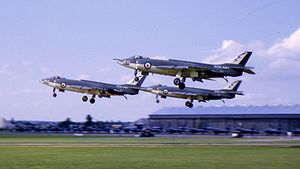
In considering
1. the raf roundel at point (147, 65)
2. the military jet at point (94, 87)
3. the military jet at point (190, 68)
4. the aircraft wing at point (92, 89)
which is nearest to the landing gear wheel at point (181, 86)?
the military jet at point (190, 68)

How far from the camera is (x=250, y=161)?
70.7 metres

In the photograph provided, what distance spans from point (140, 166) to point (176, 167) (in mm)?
3620

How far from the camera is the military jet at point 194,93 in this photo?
52562 mm

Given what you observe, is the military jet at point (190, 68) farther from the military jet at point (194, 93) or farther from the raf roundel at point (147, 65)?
the military jet at point (194, 93)

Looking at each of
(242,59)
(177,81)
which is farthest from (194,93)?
(242,59)

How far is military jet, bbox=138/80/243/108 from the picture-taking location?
5256 cm

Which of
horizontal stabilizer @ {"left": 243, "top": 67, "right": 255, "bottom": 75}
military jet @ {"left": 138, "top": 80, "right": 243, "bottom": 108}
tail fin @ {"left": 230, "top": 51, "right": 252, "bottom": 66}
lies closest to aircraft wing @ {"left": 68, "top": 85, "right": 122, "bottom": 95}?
military jet @ {"left": 138, "top": 80, "right": 243, "bottom": 108}

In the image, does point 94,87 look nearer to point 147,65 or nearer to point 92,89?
point 92,89

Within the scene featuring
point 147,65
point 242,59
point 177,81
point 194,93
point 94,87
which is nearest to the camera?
point 242,59

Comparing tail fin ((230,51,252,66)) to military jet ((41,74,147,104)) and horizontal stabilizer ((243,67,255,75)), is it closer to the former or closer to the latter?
horizontal stabilizer ((243,67,255,75))

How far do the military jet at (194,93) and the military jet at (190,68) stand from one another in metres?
5.42

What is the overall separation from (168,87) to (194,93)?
3.71 m

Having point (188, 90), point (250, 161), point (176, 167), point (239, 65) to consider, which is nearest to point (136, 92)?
point (188, 90)

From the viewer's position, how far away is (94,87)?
4925 cm
